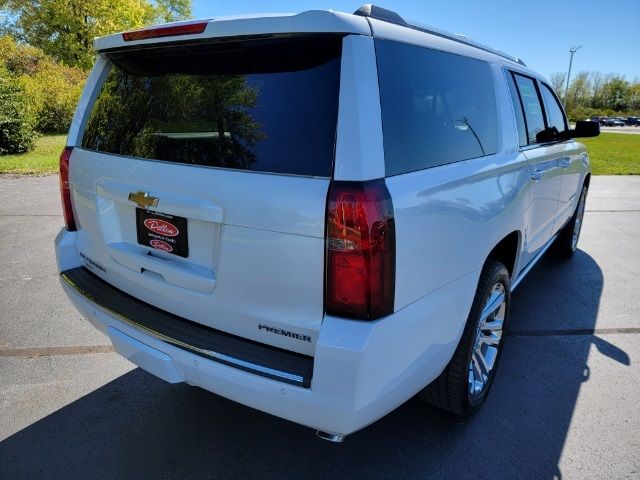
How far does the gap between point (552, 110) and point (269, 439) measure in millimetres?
3669

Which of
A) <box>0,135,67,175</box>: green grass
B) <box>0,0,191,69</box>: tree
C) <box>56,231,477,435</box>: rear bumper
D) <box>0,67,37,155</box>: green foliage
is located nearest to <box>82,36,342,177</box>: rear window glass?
<box>56,231,477,435</box>: rear bumper

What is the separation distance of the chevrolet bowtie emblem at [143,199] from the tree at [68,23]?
3716 cm

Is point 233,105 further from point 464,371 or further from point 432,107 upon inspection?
point 464,371

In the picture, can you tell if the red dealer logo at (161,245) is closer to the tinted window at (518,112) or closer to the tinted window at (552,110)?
the tinted window at (518,112)

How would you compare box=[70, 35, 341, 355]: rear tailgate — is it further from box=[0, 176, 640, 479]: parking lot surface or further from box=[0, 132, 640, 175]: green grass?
box=[0, 132, 640, 175]: green grass

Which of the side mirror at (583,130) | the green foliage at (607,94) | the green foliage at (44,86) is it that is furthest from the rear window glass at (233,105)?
the green foliage at (607,94)

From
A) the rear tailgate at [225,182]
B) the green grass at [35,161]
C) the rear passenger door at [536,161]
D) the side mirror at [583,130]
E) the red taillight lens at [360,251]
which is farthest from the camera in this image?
the green grass at [35,161]

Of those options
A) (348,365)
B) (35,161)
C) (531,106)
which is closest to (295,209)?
(348,365)

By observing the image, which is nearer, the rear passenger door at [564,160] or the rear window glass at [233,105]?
the rear window glass at [233,105]

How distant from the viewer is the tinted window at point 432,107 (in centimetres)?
183

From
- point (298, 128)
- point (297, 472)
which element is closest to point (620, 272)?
point (297, 472)

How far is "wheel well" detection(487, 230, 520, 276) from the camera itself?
2931 mm

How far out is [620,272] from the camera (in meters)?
5.19

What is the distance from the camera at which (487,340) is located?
283 cm
